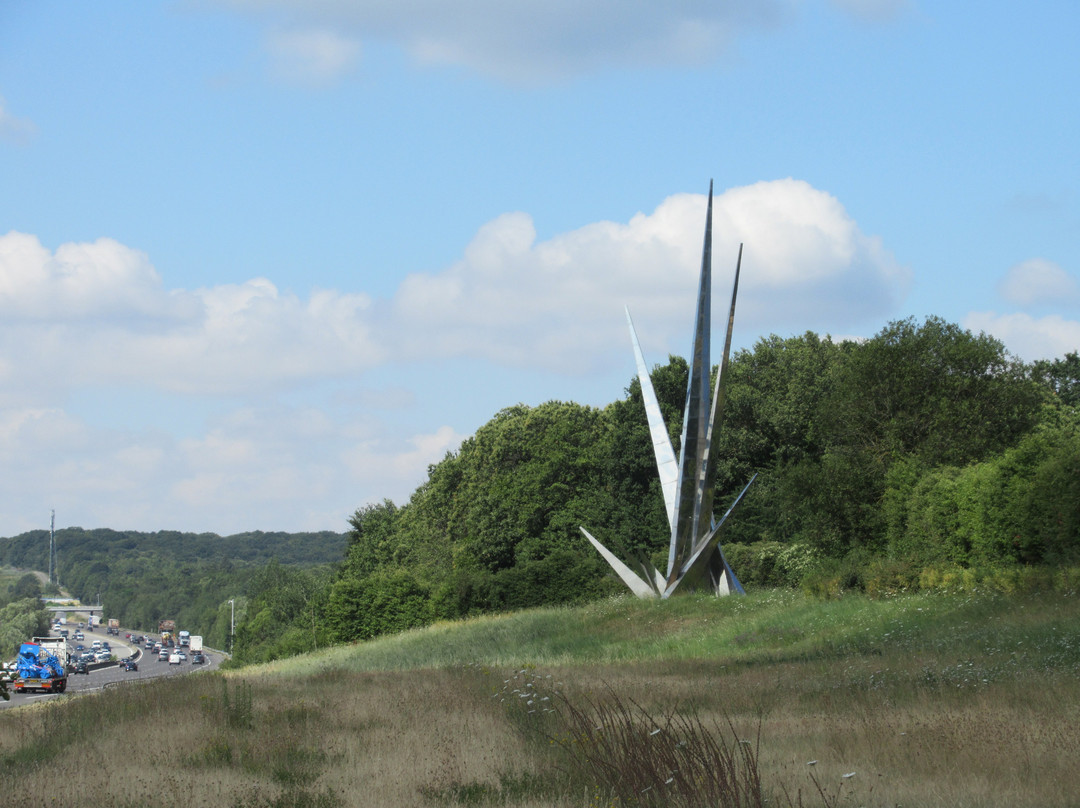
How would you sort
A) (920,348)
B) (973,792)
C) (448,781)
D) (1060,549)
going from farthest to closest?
(920,348) → (1060,549) → (448,781) → (973,792)

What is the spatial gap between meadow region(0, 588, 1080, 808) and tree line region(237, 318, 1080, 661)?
3977 mm

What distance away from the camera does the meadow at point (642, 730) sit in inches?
295

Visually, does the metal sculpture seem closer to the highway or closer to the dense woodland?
the dense woodland

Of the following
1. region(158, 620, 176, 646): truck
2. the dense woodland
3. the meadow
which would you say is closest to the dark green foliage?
the dense woodland

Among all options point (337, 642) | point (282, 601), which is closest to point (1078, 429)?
point (337, 642)

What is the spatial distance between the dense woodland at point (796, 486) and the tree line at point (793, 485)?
72 mm

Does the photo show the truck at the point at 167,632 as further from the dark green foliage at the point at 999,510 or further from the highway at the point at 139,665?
the dark green foliage at the point at 999,510

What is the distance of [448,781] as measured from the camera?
8859 millimetres

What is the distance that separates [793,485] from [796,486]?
106 millimetres

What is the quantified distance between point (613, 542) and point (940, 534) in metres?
25.0

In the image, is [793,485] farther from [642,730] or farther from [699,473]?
[642,730]

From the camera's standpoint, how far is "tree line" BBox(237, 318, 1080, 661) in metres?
25.0

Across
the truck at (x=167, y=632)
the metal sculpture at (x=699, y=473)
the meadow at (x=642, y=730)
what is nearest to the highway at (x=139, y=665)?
the truck at (x=167, y=632)

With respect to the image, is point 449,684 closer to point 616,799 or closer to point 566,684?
point 566,684
